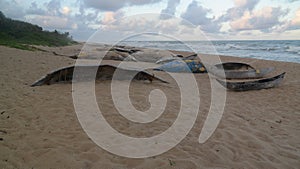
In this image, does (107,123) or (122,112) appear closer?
(107,123)

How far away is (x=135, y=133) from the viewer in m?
3.46

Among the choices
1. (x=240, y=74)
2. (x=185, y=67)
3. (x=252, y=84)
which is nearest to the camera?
(x=252, y=84)

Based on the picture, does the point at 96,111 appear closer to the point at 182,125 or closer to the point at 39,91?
the point at 182,125

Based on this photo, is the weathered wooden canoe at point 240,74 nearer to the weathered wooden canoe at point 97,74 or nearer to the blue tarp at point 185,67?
the blue tarp at point 185,67

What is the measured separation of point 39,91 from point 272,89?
21.3ft

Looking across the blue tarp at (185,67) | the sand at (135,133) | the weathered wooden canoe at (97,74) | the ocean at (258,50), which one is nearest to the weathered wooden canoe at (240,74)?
the blue tarp at (185,67)

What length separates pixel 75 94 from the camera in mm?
5242

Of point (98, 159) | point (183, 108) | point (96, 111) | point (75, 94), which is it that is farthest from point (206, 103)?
point (98, 159)

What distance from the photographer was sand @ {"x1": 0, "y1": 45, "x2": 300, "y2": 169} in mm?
2672

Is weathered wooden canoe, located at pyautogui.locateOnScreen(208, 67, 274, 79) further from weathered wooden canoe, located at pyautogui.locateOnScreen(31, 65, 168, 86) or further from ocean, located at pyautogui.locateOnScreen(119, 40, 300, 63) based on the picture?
ocean, located at pyautogui.locateOnScreen(119, 40, 300, 63)

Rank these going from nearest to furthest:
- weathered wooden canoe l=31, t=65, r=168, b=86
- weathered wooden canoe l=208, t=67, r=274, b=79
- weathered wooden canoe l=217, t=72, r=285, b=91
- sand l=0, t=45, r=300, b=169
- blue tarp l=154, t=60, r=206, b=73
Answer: sand l=0, t=45, r=300, b=169 → weathered wooden canoe l=31, t=65, r=168, b=86 → weathered wooden canoe l=217, t=72, r=285, b=91 → weathered wooden canoe l=208, t=67, r=274, b=79 → blue tarp l=154, t=60, r=206, b=73

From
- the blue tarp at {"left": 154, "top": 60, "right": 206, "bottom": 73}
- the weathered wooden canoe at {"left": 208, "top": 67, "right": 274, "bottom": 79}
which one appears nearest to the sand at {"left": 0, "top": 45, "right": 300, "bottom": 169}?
the weathered wooden canoe at {"left": 208, "top": 67, "right": 274, "bottom": 79}

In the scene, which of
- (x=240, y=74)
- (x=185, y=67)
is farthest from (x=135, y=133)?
(x=185, y=67)

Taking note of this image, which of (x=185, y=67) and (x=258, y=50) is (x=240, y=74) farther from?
(x=258, y=50)
